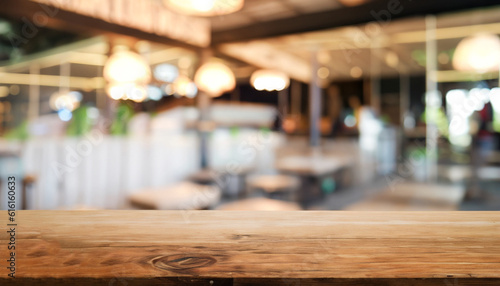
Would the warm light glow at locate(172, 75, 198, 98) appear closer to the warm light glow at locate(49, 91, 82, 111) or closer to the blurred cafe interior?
the blurred cafe interior

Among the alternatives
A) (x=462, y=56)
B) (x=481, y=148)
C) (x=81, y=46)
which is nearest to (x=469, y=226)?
(x=462, y=56)

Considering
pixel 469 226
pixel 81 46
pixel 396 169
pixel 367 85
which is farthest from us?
pixel 367 85

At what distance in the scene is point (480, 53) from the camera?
164 inches

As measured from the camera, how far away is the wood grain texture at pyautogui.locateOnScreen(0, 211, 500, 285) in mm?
441

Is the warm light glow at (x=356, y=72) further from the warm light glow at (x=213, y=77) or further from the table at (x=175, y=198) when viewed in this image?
the table at (x=175, y=198)

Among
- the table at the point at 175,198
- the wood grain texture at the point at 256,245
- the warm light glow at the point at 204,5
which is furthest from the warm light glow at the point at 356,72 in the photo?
the wood grain texture at the point at 256,245

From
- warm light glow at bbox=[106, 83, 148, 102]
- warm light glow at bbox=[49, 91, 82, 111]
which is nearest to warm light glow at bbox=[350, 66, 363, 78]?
warm light glow at bbox=[106, 83, 148, 102]

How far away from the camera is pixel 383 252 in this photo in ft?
1.66

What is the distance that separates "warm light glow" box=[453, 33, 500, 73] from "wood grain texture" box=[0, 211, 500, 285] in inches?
167

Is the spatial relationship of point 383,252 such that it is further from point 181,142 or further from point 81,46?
point 81,46

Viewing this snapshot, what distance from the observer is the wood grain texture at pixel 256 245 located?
17.3 inches

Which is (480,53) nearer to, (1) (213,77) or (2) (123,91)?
(1) (213,77)

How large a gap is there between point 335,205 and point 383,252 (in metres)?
5.24

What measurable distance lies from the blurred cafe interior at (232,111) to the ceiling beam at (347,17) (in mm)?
19
